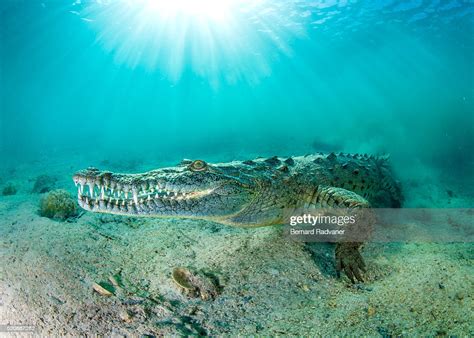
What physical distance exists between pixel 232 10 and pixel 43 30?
2053 centimetres

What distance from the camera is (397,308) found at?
2.79 m

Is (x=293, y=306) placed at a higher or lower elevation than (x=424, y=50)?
higher

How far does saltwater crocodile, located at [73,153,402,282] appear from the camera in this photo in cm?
321

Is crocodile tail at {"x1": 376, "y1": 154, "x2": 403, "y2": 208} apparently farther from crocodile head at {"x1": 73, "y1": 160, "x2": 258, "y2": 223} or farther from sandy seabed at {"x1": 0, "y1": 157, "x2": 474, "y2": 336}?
crocodile head at {"x1": 73, "y1": 160, "x2": 258, "y2": 223}

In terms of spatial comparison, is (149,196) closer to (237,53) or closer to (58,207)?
(58,207)

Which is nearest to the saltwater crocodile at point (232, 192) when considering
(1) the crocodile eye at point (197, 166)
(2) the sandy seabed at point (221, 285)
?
(1) the crocodile eye at point (197, 166)

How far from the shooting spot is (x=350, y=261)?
3625 mm

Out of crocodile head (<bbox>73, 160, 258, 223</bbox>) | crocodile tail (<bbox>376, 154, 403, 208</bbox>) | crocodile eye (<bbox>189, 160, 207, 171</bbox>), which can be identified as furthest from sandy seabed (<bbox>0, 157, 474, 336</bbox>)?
crocodile tail (<bbox>376, 154, 403, 208</bbox>)

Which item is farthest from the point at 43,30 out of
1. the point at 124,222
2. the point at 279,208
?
the point at 279,208

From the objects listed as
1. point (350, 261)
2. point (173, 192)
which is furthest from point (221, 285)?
point (350, 261)

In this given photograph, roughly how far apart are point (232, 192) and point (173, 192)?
0.82 meters

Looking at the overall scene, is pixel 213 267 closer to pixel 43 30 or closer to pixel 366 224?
pixel 366 224

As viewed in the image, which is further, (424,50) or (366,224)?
(424,50)

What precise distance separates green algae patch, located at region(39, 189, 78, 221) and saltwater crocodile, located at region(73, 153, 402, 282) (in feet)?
5.81
